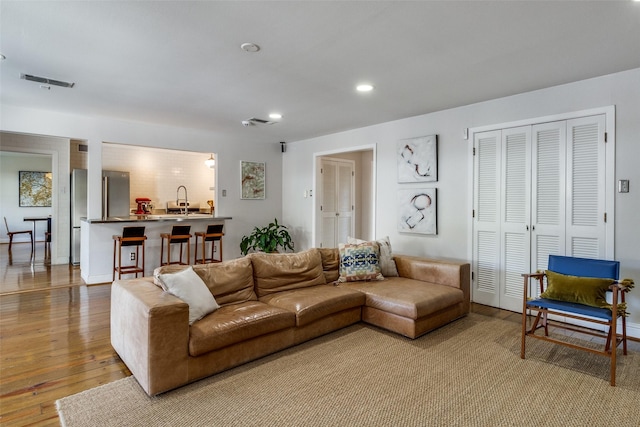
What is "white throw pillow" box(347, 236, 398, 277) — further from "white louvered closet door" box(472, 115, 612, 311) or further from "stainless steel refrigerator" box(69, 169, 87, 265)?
"stainless steel refrigerator" box(69, 169, 87, 265)

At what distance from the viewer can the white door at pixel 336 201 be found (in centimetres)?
671

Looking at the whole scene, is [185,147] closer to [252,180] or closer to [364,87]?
[252,180]

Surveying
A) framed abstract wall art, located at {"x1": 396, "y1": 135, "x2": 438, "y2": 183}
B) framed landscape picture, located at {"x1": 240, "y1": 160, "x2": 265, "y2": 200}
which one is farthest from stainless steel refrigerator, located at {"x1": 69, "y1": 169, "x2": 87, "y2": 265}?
framed abstract wall art, located at {"x1": 396, "y1": 135, "x2": 438, "y2": 183}

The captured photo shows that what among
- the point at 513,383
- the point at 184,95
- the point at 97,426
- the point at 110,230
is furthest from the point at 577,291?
the point at 110,230

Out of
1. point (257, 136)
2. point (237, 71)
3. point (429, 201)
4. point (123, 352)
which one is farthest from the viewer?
point (257, 136)

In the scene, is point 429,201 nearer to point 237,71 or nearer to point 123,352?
point 237,71

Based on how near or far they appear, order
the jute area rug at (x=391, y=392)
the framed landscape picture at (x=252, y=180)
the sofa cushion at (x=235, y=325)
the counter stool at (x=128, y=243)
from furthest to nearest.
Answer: the framed landscape picture at (x=252, y=180) → the counter stool at (x=128, y=243) → the sofa cushion at (x=235, y=325) → the jute area rug at (x=391, y=392)

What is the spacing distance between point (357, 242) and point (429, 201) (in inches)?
49.4

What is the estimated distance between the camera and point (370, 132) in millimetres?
5473

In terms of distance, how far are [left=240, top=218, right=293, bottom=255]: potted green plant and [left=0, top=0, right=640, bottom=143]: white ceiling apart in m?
2.77

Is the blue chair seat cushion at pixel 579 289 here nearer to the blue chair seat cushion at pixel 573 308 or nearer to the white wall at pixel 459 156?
the blue chair seat cushion at pixel 573 308

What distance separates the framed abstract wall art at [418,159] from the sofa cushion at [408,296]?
5.14ft

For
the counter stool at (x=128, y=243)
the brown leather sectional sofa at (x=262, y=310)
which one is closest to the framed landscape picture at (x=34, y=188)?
the counter stool at (x=128, y=243)

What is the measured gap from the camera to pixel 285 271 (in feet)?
11.4
